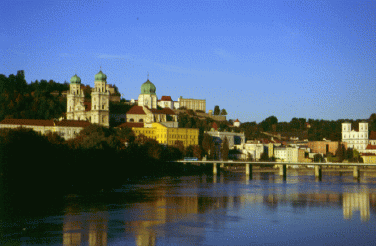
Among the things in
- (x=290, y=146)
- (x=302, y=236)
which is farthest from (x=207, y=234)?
(x=290, y=146)

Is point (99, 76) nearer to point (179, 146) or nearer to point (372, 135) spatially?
point (179, 146)

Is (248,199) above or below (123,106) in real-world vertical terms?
below

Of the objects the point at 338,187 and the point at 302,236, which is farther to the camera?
the point at 338,187

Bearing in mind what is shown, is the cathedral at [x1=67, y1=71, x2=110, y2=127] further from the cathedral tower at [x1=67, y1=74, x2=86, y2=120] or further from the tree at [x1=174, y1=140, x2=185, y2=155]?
Answer: the tree at [x1=174, y1=140, x2=185, y2=155]

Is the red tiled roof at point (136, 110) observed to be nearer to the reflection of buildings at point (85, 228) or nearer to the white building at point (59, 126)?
the white building at point (59, 126)

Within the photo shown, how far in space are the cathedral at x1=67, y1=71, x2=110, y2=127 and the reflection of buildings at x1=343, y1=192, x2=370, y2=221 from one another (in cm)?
7207

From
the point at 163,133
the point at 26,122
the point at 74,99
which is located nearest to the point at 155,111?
the point at 163,133

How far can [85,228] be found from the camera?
3856 cm

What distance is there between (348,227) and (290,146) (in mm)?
124898

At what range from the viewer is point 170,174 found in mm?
98375

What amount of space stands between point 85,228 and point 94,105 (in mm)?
90274

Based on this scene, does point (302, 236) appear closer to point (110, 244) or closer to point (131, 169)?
point (110, 244)

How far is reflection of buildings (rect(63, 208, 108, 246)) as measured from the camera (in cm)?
3484

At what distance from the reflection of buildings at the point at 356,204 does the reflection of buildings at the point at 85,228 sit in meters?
18.1
